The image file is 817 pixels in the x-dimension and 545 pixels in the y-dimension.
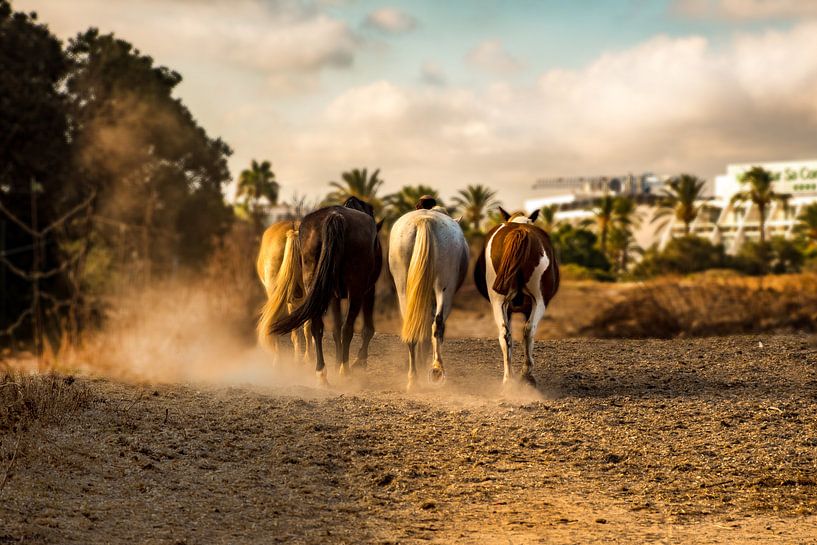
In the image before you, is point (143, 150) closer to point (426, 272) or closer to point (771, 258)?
point (426, 272)

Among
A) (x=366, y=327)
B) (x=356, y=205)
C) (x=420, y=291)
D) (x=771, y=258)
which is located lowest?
(x=366, y=327)

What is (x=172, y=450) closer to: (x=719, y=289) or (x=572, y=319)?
(x=719, y=289)

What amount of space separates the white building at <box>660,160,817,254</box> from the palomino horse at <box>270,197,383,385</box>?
Result: 102605mm

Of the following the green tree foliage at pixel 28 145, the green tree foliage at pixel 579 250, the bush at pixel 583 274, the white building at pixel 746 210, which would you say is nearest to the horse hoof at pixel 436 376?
the green tree foliage at pixel 28 145

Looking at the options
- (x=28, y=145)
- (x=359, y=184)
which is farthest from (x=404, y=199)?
(x=28, y=145)

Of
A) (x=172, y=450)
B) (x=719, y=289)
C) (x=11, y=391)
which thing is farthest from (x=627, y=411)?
(x=719, y=289)

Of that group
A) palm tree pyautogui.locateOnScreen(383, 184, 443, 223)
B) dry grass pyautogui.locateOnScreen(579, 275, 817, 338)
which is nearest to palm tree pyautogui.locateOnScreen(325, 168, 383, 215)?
palm tree pyautogui.locateOnScreen(383, 184, 443, 223)

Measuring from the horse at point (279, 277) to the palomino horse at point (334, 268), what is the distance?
260 mm

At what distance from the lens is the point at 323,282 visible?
11180 millimetres

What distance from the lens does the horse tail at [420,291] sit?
11064 millimetres

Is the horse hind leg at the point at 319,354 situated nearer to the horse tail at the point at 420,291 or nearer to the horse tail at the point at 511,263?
the horse tail at the point at 420,291

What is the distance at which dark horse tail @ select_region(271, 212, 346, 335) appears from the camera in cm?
1111

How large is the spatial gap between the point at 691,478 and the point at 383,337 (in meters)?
8.08

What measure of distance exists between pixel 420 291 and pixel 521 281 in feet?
3.41
